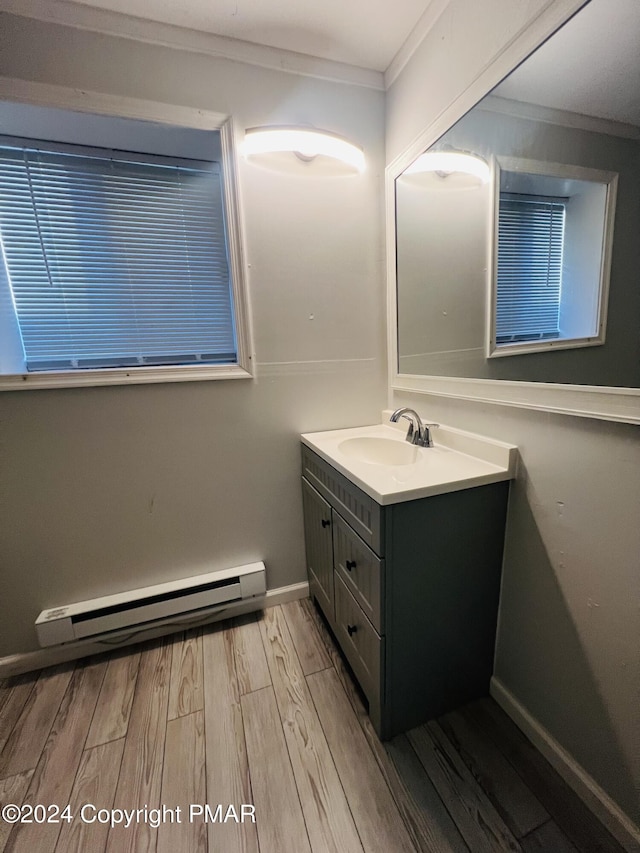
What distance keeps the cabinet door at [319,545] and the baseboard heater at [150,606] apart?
9.5 inches

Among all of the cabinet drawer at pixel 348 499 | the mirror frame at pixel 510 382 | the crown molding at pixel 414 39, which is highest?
the crown molding at pixel 414 39

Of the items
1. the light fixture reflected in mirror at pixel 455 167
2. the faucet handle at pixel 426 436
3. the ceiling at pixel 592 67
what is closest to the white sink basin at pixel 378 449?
the faucet handle at pixel 426 436

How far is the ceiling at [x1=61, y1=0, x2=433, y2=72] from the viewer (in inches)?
43.9

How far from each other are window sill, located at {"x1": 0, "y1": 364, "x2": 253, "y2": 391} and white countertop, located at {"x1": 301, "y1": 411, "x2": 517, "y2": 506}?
1.69 ft

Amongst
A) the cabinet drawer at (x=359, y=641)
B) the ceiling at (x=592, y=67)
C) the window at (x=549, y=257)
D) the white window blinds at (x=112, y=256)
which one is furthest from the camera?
the white window blinds at (x=112, y=256)

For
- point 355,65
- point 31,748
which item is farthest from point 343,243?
point 31,748

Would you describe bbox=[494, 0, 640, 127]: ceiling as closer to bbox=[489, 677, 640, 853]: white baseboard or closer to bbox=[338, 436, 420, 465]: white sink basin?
bbox=[338, 436, 420, 465]: white sink basin

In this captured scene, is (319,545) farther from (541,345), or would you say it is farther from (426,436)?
(541,345)

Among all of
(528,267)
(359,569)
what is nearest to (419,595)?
(359,569)

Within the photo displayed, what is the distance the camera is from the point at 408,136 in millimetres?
1343

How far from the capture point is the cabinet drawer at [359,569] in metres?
0.99

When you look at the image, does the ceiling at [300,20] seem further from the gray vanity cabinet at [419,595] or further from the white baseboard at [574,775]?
the white baseboard at [574,775]

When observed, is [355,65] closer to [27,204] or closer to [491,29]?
[491,29]

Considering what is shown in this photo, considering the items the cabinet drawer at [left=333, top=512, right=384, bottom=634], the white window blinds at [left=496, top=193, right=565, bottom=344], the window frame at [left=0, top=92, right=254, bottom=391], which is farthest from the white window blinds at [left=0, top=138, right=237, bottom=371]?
the white window blinds at [left=496, top=193, right=565, bottom=344]
